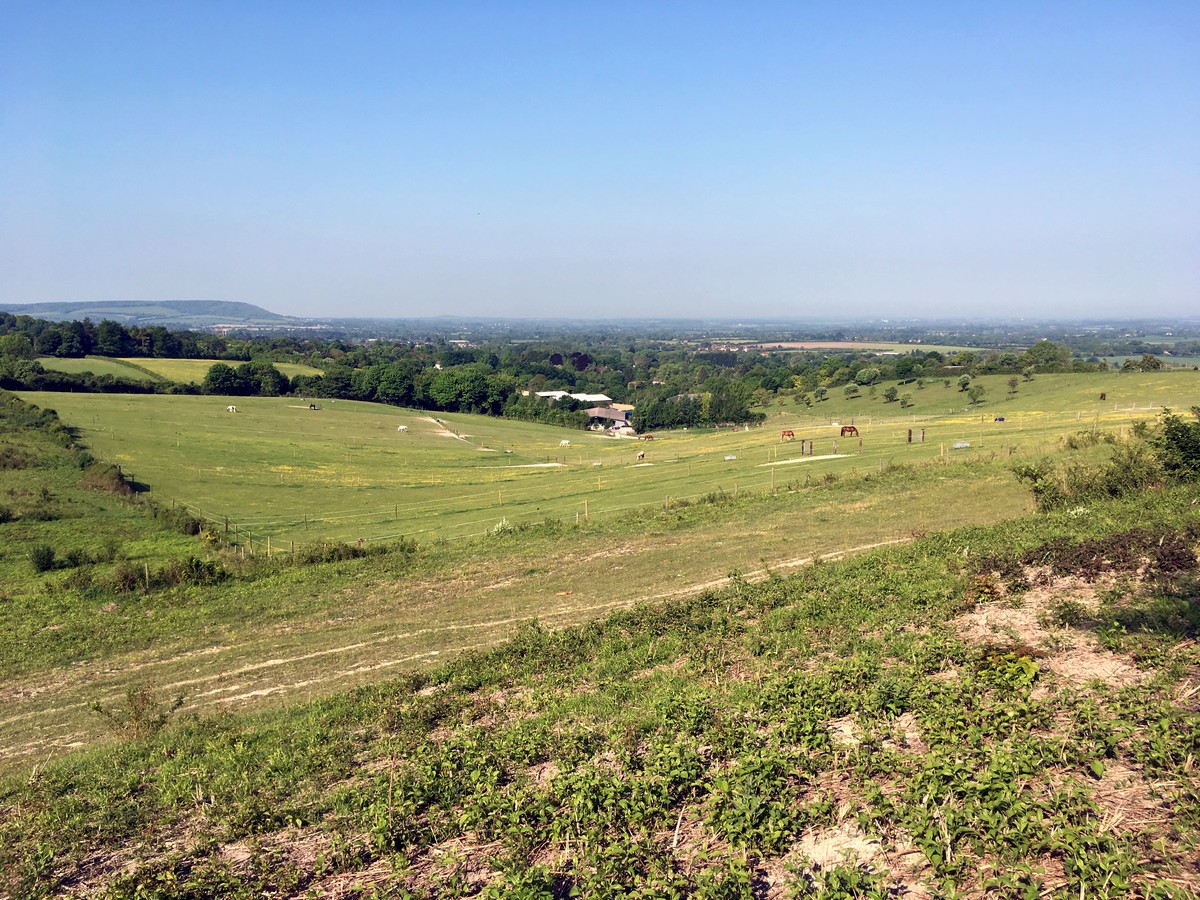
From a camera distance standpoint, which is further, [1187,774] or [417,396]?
[417,396]

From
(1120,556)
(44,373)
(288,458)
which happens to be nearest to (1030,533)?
(1120,556)

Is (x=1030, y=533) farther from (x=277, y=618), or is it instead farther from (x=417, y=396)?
(x=417, y=396)

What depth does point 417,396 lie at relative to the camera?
4791 inches

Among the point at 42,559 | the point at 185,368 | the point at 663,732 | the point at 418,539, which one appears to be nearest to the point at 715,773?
the point at 663,732

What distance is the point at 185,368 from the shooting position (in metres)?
120

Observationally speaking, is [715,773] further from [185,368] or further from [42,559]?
[185,368]

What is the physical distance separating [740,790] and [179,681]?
13.2m

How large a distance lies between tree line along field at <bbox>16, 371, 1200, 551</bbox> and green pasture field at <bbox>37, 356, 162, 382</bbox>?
16.3 m

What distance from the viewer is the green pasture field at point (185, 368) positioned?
111812 millimetres

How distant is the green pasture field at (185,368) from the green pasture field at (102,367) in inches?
61.8

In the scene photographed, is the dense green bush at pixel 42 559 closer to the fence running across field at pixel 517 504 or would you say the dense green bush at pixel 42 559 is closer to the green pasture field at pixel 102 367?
the fence running across field at pixel 517 504

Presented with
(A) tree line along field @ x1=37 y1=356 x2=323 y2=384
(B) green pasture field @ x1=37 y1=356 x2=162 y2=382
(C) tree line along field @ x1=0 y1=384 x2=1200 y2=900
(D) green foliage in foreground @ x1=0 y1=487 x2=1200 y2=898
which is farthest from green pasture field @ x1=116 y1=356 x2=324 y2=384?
(D) green foliage in foreground @ x1=0 y1=487 x2=1200 y2=898

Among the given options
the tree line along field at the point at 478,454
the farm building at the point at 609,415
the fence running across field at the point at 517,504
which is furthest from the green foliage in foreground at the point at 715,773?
the farm building at the point at 609,415

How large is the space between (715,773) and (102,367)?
12711cm
